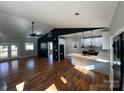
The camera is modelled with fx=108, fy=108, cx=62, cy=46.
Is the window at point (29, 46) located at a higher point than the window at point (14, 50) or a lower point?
higher

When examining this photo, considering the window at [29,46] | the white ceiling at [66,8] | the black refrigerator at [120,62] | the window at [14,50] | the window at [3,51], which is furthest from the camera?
the window at [29,46]

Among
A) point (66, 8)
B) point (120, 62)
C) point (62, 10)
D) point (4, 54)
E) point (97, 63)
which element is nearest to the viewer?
point (120, 62)

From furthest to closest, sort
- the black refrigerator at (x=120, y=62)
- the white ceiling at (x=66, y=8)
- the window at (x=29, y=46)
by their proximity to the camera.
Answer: the window at (x=29, y=46)
the white ceiling at (x=66, y=8)
the black refrigerator at (x=120, y=62)

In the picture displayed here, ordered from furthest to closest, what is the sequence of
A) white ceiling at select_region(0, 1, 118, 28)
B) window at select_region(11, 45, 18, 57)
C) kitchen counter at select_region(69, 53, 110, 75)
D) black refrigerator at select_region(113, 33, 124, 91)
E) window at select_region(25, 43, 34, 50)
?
window at select_region(25, 43, 34, 50) → window at select_region(11, 45, 18, 57) → kitchen counter at select_region(69, 53, 110, 75) → white ceiling at select_region(0, 1, 118, 28) → black refrigerator at select_region(113, 33, 124, 91)

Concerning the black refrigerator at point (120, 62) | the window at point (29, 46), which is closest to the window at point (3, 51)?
the window at point (29, 46)

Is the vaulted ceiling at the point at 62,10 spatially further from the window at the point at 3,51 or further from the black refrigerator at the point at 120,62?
the window at the point at 3,51

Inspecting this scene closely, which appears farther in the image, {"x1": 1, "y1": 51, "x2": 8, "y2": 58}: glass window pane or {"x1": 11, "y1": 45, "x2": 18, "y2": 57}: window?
{"x1": 11, "y1": 45, "x2": 18, "y2": 57}: window

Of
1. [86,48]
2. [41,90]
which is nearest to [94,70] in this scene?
[41,90]

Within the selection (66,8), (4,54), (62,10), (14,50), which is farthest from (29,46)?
(66,8)

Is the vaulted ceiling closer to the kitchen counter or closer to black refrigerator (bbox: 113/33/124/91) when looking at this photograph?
black refrigerator (bbox: 113/33/124/91)

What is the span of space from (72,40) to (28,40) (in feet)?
16.6

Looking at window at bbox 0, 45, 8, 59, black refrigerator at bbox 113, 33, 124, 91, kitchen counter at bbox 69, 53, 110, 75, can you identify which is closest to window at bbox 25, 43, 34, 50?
window at bbox 0, 45, 8, 59

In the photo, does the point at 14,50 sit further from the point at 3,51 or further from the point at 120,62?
the point at 120,62

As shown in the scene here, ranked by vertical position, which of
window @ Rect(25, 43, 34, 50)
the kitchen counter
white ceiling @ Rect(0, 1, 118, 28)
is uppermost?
white ceiling @ Rect(0, 1, 118, 28)
